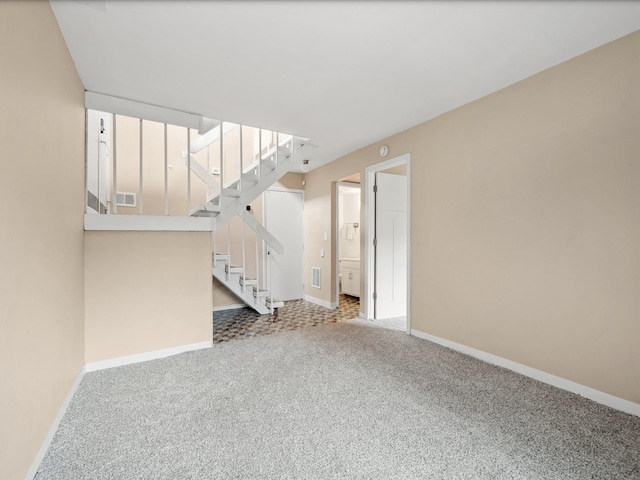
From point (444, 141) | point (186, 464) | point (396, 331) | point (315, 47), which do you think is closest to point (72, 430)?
point (186, 464)

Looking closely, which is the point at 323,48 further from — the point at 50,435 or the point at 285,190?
the point at 285,190

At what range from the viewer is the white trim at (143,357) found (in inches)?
103

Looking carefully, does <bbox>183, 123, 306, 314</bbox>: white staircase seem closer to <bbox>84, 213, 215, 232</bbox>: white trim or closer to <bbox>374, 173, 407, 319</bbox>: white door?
<bbox>84, 213, 215, 232</bbox>: white trim

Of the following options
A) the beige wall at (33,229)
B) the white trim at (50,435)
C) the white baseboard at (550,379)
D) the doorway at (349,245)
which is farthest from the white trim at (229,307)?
the white baseboard at (550,379)

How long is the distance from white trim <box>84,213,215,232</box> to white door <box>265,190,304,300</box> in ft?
7.57

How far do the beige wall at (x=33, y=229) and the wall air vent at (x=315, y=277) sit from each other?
A: 144 inches

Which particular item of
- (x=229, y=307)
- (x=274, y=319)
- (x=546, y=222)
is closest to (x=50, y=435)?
(x=274, y=319)

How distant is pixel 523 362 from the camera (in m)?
2.43

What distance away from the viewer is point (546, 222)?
2287mm

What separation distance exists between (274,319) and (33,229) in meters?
3.20

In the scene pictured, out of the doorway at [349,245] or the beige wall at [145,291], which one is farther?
the doorway at [349,245]

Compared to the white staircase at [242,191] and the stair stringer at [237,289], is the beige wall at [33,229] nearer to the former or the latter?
the white staircase at [242,191]

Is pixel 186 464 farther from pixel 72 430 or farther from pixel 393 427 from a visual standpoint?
pixel 393 427

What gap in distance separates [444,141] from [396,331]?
90.5 inches
